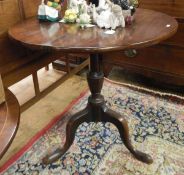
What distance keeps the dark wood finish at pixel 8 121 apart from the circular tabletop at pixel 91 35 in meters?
0.23

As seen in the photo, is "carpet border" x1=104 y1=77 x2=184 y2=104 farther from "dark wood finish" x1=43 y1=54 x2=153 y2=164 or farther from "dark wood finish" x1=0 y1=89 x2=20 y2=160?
"dark wood finish" x1=0 y1=89 x2=20 y2=160

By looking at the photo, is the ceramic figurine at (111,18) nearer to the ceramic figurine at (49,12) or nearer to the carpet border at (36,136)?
the ceramic figurine at (49,12)

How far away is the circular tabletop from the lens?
89 cm

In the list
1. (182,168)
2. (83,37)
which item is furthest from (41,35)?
(182,168)

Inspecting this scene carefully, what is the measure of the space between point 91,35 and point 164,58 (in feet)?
3.28

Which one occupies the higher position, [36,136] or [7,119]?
[7,119]

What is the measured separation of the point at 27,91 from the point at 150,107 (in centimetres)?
104

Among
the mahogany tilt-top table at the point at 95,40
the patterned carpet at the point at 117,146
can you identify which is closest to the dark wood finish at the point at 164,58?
the patterned carpet at the point at 117,146

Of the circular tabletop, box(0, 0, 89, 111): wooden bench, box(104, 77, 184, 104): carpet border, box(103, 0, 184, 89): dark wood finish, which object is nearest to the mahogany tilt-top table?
the circular tabletop

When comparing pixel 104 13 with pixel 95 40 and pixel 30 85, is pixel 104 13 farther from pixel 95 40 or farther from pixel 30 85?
pixel 30 85

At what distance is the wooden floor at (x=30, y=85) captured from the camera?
6.64 ft

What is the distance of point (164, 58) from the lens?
183 cm

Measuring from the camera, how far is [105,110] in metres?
1.33

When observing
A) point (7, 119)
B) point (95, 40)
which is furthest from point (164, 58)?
point (7, 119)
